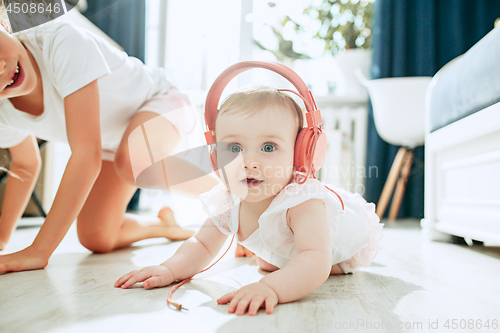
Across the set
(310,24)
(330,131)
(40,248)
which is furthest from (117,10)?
(40,248)

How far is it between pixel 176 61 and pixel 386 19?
5.14 feet

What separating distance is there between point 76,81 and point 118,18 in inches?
85.9

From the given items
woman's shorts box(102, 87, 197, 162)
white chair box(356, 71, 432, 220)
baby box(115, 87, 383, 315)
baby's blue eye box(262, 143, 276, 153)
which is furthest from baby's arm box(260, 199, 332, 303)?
white chair box(356, 71, 432, 220)

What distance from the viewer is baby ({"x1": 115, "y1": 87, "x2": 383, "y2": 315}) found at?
57cm

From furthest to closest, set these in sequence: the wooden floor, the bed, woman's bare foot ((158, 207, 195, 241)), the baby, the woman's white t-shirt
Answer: woman's bare foot ((158, 207, 195, 241))
the bed
the woman's white t-shirt
the baby
the wooden floor

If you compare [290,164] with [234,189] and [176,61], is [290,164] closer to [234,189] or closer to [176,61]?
[234,189]

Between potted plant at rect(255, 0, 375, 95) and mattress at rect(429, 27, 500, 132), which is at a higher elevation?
potted plant at rect(255, 0, 375, 95)

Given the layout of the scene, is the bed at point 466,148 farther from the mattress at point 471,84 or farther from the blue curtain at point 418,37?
the blue curtain at point 418,37

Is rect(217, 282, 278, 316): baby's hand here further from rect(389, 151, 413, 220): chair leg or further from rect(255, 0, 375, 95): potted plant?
rect(255, 0, 375, 95): potted plant

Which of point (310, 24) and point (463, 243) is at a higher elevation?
point (310, 24)

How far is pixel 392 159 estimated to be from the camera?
8.02 feet

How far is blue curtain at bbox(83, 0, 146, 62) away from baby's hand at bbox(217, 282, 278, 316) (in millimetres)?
2546

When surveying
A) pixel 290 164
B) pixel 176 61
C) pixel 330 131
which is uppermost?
pixel 176 61

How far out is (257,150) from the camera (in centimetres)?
64
